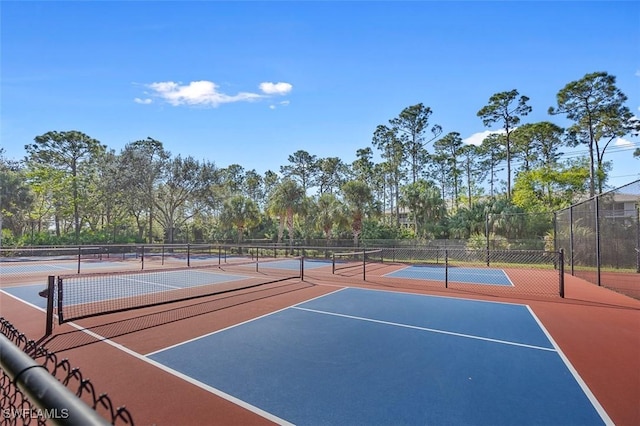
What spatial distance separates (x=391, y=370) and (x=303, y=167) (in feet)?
155

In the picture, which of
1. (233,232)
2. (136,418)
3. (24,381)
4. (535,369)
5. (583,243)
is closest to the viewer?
(24,381)

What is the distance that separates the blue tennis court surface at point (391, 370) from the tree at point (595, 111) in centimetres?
3054

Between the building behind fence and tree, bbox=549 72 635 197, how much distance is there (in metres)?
20.2

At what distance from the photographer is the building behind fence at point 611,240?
11820mm

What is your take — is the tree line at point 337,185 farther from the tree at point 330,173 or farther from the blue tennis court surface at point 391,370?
the blue tennis court surface at point 391,370

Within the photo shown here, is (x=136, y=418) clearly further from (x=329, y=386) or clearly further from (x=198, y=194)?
(x=198, y=194)

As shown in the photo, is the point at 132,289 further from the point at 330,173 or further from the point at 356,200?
the point at 330,173

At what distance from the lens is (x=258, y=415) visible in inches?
148

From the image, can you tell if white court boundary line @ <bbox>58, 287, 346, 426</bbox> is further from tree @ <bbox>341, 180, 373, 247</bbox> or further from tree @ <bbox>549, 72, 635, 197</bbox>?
tree @ <bbox>549, 72, 635, 197</bbox>

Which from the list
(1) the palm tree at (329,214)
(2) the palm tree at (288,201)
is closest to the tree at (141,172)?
(2) the palm tree at (288,201)

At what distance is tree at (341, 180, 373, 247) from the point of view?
2745cm

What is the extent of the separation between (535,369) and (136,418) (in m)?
5.31

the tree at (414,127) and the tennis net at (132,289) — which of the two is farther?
the tree at (414,127)

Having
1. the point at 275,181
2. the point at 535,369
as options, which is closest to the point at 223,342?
the point at 535,369
